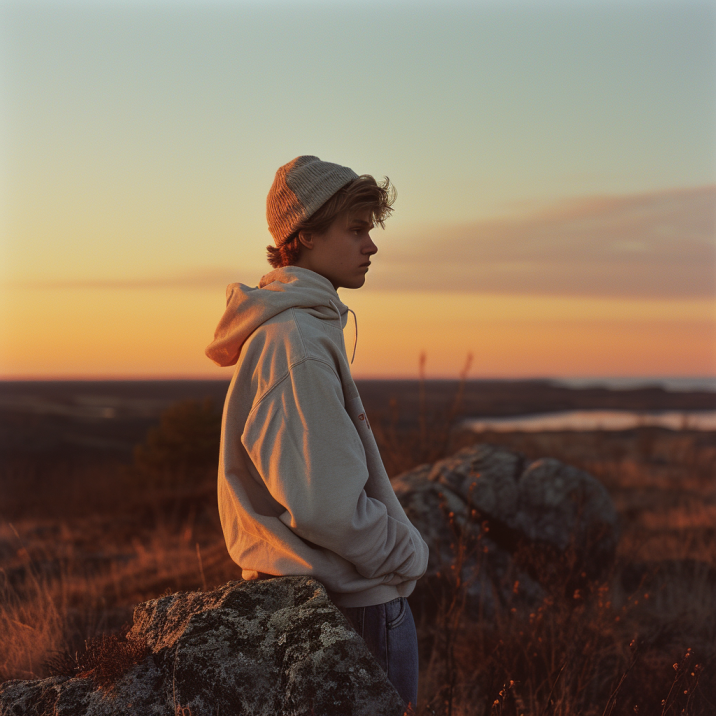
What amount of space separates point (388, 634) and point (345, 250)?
3.93 feet

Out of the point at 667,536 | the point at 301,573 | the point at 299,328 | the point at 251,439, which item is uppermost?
the point at 299,328

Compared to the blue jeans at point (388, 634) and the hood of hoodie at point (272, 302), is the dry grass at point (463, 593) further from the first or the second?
the hood of hoodie at point (272, 302)

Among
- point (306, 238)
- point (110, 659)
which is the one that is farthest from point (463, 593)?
point (306, 238)

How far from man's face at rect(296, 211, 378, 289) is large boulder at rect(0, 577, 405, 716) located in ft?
3.09

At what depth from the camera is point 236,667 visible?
1.93 metres

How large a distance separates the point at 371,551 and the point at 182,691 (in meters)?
0.64

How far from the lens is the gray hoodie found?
194 centimetres

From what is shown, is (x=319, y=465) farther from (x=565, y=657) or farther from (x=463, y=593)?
(x=463, y=593)

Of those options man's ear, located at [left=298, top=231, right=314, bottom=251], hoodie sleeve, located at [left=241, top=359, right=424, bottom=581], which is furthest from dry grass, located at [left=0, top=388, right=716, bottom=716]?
man's ear, located at [left=298, top=231, right=314, bottom=251]

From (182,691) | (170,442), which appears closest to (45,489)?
(170,442)

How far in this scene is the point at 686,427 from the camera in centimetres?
1439

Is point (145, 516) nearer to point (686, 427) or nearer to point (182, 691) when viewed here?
point (182, 691)

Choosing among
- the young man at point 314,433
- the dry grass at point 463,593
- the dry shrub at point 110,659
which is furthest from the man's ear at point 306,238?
the dry grass at point 463,593

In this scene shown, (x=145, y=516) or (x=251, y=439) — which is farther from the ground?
(x=251, y=439)
